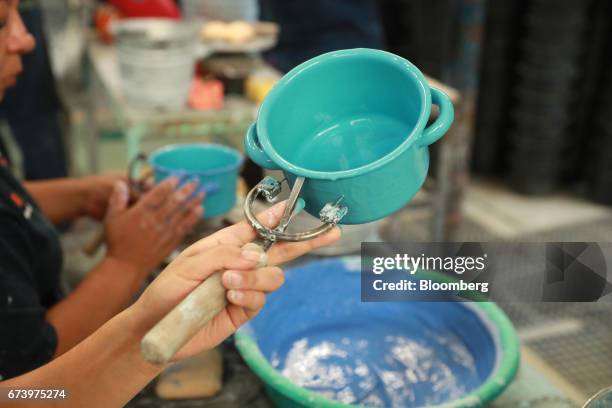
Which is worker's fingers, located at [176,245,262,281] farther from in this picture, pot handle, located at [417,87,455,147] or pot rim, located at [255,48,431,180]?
pot handle, located at [417,87,455,147]

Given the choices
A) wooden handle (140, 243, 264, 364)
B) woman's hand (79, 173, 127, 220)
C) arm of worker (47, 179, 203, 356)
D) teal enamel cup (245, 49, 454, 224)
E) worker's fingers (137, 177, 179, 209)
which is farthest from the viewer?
woman's hand (79, 173, 127, 220)

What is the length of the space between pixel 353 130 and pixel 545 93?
110 inches

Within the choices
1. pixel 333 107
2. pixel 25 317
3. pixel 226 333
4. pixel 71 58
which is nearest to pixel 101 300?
pixel 25 317

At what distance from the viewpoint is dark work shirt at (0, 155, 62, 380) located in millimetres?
889

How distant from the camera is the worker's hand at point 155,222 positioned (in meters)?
1.18

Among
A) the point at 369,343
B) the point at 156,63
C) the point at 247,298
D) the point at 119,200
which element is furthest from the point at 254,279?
the point at 156,63

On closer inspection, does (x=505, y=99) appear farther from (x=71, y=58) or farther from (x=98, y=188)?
(x=98, y=188)

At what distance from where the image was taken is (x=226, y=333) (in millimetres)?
705

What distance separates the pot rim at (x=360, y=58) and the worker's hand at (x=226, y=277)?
0.20 ft

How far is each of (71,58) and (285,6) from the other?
112cm

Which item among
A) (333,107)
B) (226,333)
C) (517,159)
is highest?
(333,107)

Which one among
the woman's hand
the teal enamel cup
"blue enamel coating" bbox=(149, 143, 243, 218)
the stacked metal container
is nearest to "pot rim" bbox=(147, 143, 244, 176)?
"blue enamel coating" bbox=(149, 143, 243, 218)

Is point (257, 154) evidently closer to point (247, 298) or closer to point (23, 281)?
point (247, 298)

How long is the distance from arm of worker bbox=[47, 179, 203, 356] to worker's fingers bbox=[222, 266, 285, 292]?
0.46m
